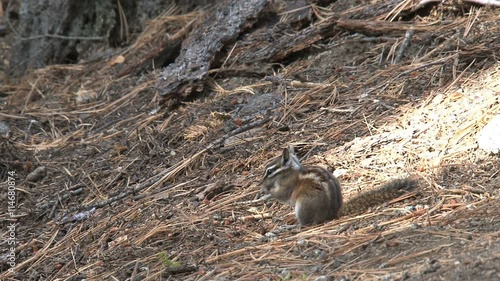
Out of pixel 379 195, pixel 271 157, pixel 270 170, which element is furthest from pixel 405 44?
pixel 379 195

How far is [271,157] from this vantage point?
221 inches

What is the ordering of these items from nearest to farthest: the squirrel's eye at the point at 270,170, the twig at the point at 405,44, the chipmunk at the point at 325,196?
the chipmunk at the point at 325,196 → the squirrel's eye at the point at 270,170 → the twig at the point at 405,44

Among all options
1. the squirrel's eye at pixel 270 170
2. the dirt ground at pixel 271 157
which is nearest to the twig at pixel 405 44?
the dirt ground at pixel 271 157

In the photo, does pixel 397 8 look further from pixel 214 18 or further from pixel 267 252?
pixel 267 252

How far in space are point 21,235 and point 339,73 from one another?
2.58 m

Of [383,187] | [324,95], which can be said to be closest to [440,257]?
[383,187]

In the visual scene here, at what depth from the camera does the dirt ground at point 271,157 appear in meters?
4.16

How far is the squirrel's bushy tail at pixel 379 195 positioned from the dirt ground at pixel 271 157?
6 centimetres

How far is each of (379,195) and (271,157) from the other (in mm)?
1156

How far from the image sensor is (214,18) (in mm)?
7375

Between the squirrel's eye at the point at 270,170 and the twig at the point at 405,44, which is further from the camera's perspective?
the twig at the point at 405,44

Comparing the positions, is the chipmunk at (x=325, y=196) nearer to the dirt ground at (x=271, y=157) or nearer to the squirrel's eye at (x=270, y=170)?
the dirt ground at (x=271, y=157)

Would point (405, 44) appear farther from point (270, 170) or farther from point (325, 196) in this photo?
point (325, 196)

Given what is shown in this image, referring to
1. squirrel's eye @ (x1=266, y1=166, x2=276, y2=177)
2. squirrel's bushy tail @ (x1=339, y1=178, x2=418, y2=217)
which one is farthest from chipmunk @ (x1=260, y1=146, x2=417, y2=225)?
squirrel's eye @ (x1=266, y1=166, x2=276, y2=177)
